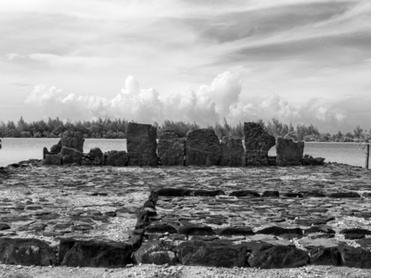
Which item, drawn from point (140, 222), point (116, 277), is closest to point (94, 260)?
point (116, 277)

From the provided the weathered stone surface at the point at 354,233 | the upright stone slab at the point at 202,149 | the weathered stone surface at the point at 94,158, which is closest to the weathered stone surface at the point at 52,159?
the weathered stone surface at the point at 94,158

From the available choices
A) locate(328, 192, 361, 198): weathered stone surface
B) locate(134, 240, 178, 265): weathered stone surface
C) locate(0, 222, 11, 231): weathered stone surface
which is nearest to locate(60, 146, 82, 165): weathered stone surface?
locate(328, 192, 361, 198): weathered stone surface

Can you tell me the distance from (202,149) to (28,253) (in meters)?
12.9

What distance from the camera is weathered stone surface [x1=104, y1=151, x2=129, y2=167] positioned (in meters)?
17.4

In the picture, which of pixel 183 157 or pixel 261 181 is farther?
pixel 183 157

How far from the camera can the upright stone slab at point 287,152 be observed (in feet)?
59.8

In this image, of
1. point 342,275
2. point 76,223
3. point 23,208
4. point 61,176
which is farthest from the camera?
point 61,176

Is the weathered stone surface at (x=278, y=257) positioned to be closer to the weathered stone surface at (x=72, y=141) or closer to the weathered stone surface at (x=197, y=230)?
the weathered stone surface at (x=197, y=230)

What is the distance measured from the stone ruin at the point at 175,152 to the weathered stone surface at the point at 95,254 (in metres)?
12.7

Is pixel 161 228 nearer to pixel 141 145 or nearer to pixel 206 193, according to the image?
pixel 206 193

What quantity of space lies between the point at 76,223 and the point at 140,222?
0.91 meters

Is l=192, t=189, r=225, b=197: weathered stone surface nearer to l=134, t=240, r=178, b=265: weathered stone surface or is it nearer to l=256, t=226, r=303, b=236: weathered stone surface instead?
l=256, t=226, r=303, b=236: weathered stone surface
